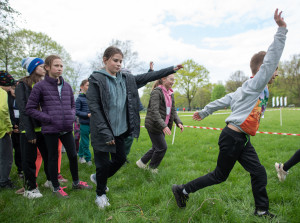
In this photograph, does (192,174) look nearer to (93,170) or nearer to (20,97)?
(93,170)

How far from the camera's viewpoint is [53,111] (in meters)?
3.15

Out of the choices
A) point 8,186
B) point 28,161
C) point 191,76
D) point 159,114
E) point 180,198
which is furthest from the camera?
point 191,76

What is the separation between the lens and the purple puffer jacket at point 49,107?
10.1 ft

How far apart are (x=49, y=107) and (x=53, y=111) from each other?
9 cm

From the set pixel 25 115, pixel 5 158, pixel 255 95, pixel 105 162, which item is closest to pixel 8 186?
pixel 5 158

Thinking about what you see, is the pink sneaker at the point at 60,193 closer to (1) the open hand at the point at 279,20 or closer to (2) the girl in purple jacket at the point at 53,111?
(2) the girl in purple jacket at the point at 53,111

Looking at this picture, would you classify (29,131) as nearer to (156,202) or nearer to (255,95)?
(156,202)

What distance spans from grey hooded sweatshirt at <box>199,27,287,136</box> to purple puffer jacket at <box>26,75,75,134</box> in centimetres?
250

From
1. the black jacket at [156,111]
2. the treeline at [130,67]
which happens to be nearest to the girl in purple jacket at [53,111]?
the black jacket at [156,111]

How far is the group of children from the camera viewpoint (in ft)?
7.81

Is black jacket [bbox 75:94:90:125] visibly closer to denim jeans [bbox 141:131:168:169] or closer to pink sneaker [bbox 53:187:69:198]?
denim jeans [bbox 141:131:168:169]

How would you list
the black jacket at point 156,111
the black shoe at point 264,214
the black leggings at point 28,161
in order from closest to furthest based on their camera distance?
the black shoe at point 264,214, the black leggings at point 28,161, the black jacket at point 156,111

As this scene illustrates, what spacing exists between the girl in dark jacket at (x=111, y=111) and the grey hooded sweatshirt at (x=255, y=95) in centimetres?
104

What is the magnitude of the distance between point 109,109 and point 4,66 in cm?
2983
